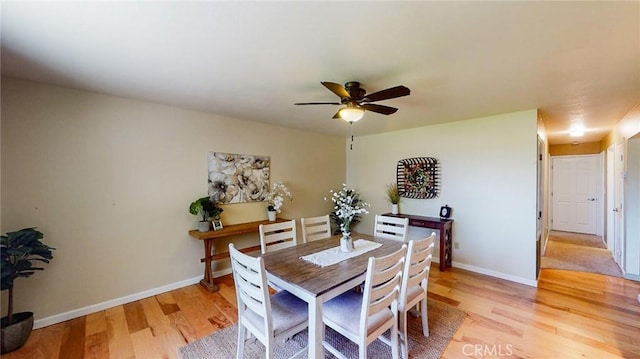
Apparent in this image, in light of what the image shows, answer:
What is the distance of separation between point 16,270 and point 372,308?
2.81 m

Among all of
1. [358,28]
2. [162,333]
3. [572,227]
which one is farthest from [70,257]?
[572,227]

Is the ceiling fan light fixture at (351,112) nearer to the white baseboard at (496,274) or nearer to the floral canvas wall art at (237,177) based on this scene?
the floral canvas wall art at (237,177)

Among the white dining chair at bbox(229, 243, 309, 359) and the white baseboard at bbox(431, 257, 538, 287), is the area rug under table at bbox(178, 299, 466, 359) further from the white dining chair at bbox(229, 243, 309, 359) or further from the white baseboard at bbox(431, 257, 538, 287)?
the white baseboard at bbox(431, 257, 538, 287)

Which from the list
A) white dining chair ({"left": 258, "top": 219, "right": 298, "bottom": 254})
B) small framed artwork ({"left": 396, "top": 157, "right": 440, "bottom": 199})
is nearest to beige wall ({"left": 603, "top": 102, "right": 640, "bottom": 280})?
small framed artwork ({"left": 396, "top": 157, "right": 440, "bottom": 199})

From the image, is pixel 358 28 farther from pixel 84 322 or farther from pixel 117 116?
pixel 84 322

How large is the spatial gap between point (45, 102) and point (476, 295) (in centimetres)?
494

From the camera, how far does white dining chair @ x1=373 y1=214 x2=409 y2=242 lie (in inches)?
116

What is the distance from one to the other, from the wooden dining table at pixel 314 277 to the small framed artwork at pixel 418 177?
7.08 feet

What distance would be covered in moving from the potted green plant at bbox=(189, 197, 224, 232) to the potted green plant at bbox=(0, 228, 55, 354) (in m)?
1.29

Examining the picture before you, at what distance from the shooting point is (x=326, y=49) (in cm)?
180

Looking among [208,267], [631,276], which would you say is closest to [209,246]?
[208,267]

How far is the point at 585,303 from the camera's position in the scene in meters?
2.80

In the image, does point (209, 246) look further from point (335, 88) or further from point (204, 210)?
point (335, 88)

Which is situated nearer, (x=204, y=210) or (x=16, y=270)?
(x=16, y=270)
